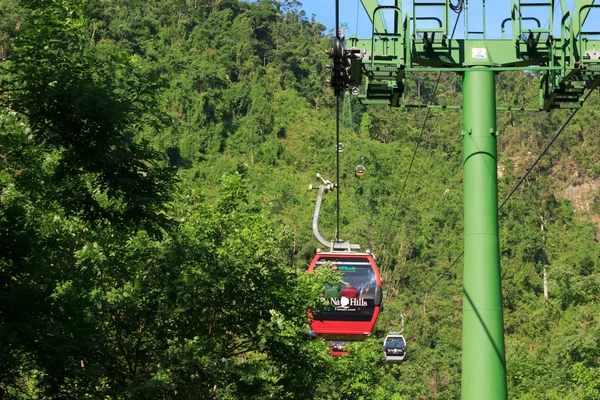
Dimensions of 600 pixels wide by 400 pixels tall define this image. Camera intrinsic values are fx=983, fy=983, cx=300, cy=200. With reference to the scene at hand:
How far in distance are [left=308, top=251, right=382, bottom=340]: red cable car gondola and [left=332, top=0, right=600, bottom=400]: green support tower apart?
7.84 meters

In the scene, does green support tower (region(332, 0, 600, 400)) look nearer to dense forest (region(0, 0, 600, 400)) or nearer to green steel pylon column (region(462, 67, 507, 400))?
green steel pylon column (region(462, 67, 507, 400))

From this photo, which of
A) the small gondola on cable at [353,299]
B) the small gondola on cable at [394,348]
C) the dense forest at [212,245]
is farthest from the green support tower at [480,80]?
the small gondola on cable at [394,348]

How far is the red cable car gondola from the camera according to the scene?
18.6 m

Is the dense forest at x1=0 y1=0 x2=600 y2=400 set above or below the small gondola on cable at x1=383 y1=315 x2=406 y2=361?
above

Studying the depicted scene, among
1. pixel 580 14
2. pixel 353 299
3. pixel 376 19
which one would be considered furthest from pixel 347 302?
pixel 580 14

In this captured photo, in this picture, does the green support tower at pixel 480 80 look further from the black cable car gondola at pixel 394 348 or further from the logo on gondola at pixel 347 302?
the black cable car gondola at pixel 394 348

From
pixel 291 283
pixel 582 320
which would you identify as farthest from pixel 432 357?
pixel 291 283

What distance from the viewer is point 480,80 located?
9.31m

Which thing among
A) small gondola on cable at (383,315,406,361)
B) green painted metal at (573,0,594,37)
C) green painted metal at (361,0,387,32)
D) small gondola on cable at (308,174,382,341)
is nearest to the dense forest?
small gondola on cable at (308,174,382,341)

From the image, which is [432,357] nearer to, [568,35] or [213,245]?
[213,245]

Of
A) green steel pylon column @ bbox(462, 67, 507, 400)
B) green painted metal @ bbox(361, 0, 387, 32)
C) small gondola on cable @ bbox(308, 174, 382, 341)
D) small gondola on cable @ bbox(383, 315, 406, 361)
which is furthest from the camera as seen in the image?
small gondola on cable @ bbox(383, 315, 406, 361)

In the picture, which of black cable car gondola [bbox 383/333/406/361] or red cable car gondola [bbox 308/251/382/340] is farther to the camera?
black cable car gondola [bbox 383/333/406/361]

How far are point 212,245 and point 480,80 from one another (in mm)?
Answer: 7895

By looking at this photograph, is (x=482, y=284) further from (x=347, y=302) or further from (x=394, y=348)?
(x=394, y=348)
